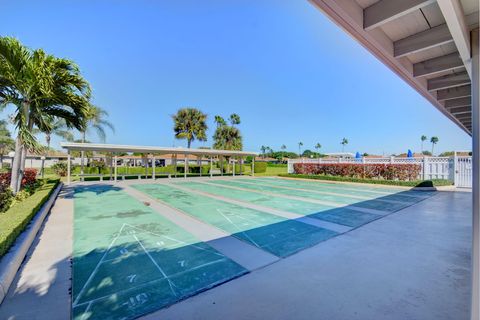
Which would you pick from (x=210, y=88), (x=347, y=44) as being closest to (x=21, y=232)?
(x=347, y=44)

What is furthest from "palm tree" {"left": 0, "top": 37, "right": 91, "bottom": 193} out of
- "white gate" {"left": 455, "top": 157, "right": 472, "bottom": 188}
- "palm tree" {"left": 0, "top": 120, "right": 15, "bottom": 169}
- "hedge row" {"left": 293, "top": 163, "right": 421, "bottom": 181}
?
"palm tree" {"left": 0, "top": 120, "right": 15, "bottom": 169}

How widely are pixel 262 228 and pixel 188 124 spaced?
2221 centimetres

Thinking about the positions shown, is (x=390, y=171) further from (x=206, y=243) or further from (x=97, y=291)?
(x=97, y=291)

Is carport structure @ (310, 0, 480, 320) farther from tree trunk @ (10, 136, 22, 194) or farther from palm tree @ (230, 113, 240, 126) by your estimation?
palm tree @ (230, 113, 240, 126)

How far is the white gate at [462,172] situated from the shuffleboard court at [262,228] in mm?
14013

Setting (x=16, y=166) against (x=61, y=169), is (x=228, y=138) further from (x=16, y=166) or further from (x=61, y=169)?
(x=16, y=166)

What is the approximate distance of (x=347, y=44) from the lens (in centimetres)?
371

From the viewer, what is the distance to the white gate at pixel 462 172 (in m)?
13.4

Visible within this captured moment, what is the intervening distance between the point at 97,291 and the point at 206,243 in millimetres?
2006

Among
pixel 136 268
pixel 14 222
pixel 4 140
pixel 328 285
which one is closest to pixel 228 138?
pixel 4 140

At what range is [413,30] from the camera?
2.80 metres

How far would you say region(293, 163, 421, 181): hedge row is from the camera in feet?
50.8

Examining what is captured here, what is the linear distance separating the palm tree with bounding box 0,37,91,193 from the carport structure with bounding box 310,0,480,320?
29.0 ft

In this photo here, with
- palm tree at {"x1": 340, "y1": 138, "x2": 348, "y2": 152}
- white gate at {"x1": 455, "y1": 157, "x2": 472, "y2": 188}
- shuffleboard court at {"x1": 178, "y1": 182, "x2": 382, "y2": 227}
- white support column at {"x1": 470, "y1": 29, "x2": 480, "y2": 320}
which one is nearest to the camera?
white support column at {"x1": 470, "y1": 29, "x2": 480, "y2": 320}
